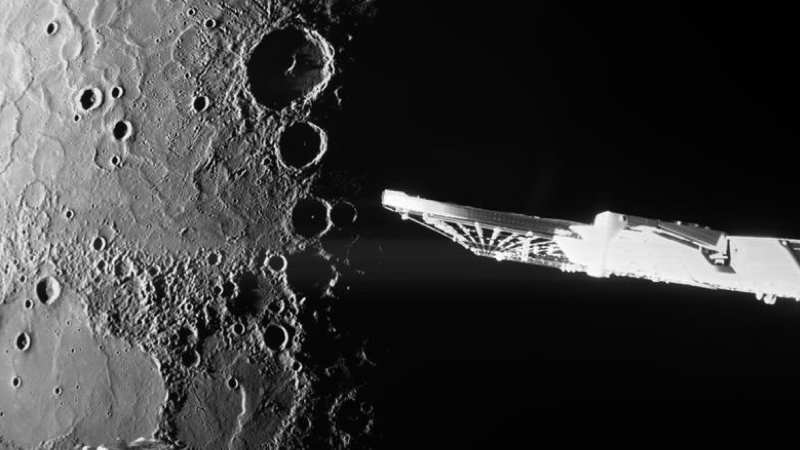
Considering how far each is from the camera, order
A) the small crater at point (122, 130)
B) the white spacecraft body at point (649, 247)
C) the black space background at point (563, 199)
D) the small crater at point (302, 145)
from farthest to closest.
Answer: the small crater at point (122, 130)
the small crater at point (302, 145)
the black space background at point (563, 199)
the white spacecraft body at point (649, 247)

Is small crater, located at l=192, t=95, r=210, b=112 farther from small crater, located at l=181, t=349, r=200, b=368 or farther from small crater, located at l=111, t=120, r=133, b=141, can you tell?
small crater, located at l=181, t=349, r=200, b=368

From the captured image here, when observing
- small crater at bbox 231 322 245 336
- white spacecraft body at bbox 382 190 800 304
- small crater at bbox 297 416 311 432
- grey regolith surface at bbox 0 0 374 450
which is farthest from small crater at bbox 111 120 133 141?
small crater at bbox 297 416 311 432

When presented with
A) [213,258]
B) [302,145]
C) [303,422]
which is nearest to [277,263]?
[213,258]

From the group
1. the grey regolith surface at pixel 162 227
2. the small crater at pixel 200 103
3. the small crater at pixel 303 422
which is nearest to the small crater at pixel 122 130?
the grey regolith surface at pixel 162 227

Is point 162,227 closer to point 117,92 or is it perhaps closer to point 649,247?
point 117,92

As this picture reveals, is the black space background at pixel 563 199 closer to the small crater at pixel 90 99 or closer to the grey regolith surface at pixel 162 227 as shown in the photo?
the grey regolith surface at pixel 162 227

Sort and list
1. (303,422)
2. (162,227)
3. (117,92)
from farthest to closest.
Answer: (117,92) → (162,227) → (303,422)
